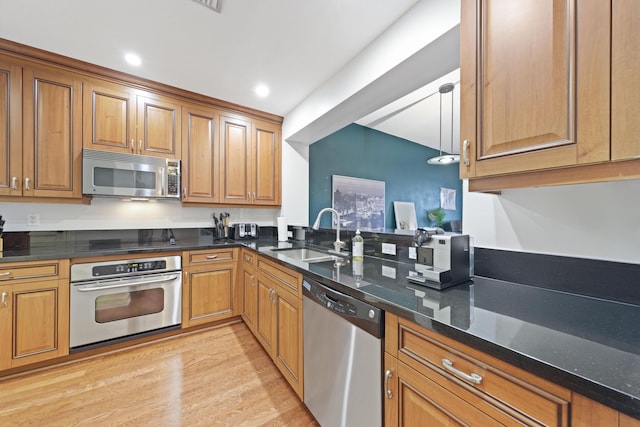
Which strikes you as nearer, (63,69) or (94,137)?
(63,69)

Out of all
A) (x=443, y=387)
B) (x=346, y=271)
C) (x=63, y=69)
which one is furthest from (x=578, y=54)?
(x=63, y=69)

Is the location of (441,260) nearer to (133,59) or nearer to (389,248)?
(389,248)

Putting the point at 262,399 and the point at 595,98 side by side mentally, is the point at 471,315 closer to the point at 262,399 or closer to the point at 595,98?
the point at 595,98

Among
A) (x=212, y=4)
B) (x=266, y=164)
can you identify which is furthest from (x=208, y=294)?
(x=212, y=4)

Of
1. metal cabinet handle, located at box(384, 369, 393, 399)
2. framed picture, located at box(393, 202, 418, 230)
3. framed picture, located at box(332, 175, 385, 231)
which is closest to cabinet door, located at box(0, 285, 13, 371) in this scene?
metal cabinet handle, located at box(384, 369, 393, 399)

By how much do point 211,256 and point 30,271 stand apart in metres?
1.23

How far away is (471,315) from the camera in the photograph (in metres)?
0.79

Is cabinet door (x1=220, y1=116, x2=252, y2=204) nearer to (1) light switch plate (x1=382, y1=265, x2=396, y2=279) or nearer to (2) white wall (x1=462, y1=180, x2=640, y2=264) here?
(1) light switch plate (x1=382, y1=265, x2=396, y2=279)

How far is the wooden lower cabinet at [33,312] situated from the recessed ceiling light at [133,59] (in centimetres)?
170

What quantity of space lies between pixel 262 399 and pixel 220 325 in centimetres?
123

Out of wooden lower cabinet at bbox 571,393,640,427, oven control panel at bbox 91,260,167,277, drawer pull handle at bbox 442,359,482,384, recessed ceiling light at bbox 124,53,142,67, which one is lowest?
oven control panel at bbox 91,260,167,277

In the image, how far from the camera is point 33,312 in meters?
1.80

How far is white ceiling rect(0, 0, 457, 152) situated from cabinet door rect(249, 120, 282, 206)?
786 millimetres

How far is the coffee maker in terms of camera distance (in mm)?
1101
